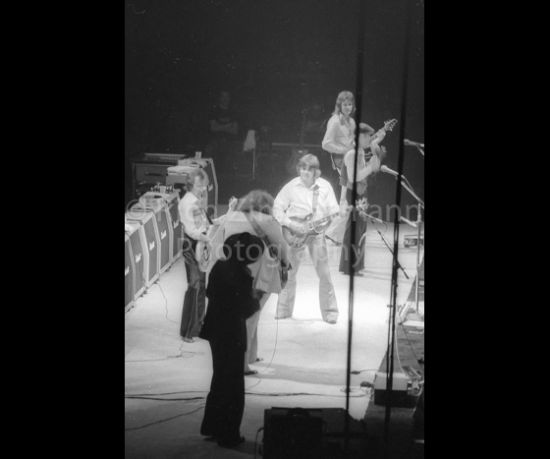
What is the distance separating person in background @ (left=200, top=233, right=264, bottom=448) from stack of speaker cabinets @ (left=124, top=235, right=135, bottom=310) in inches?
20.9

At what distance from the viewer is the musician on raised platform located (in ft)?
20.3

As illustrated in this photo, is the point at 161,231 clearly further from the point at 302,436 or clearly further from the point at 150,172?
the point at 302,436

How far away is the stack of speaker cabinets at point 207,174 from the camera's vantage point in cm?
625

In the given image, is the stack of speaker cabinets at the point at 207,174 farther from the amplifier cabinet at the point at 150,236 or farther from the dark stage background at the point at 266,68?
the amplifier cabinet at the point at 150,236

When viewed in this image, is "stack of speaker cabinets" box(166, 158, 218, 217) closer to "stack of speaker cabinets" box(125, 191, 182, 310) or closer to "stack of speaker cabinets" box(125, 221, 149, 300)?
"stack of speaker cabinets" box(125, 191, 182, 310)

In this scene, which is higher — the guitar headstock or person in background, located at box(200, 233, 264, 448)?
the guitar headstock

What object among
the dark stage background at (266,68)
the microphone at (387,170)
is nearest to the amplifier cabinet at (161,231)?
the dark stage background at (266,68)

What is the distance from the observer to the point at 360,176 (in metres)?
6.23

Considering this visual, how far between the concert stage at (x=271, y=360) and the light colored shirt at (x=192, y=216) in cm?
19

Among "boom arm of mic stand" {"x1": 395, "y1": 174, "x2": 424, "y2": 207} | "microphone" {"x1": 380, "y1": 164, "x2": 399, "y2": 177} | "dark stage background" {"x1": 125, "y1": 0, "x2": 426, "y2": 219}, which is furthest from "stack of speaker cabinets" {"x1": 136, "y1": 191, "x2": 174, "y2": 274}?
"boom arm of mic stand" {"x1": 395, "y1": 174, "x2": 424, "y2": 207}

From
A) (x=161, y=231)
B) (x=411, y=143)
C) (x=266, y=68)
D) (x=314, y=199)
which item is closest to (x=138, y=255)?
(x=161, y=231)

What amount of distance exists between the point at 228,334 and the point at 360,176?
1128mm
